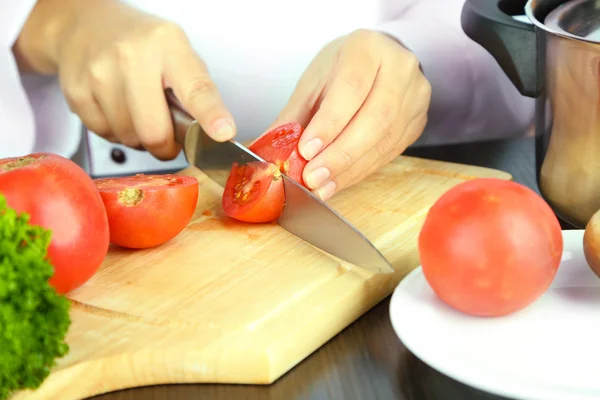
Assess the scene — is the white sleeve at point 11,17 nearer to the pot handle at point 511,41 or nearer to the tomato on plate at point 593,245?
the pot handle at point 511,41

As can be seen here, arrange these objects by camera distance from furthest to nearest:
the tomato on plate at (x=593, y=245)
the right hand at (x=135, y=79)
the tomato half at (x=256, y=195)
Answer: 1. the right hand at (x=135, y=79)
2. the tomato half at (x=256, y=195)
3. the tomato on plate at (x=593, y=245)

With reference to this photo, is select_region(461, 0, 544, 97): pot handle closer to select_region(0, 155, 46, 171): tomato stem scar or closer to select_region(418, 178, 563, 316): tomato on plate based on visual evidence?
select_region(418, 178, 563, 316): tomato on plate

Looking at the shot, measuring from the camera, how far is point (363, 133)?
3.40 ft

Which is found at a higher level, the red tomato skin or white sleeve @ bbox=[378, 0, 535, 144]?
the red tomato skin

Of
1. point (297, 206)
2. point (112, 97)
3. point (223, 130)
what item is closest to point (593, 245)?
point (297, 206)

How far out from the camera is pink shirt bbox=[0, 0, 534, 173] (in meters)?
1.43

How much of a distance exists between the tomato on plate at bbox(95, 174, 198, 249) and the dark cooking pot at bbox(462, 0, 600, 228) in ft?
1.36

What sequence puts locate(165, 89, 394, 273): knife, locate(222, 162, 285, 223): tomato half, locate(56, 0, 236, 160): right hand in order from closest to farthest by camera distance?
locate(165, 89, 394, 273): knife, locate(222, 162, 285, 223): tomato half, locate(56, 0, 236, 160): right hand

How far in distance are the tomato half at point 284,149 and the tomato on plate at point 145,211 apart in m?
0.12

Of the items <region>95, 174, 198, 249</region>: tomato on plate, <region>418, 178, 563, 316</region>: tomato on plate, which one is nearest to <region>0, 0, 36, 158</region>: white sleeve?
<region>95, 174, 198, 249</region>: tomato on plate

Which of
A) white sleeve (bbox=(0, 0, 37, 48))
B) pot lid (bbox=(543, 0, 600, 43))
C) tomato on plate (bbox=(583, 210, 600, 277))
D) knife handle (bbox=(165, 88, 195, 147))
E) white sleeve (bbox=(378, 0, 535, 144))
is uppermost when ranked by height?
white sleeve (bbox=(0, 0, 37, 48))

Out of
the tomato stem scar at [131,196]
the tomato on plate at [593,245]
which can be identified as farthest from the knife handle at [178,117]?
the tomato on plate at [593,245]

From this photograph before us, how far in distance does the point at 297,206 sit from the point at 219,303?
0.19 meters

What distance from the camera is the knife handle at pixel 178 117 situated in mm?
1086
